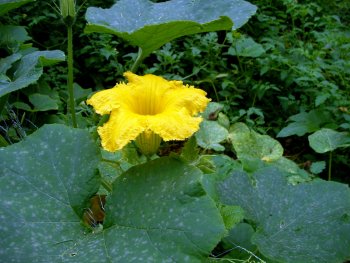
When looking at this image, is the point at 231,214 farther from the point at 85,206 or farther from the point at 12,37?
the point at 12,37

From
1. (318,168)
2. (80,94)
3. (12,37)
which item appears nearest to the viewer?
(318,168)

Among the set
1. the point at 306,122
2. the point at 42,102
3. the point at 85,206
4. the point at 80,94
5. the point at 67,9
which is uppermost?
the point at 67,9

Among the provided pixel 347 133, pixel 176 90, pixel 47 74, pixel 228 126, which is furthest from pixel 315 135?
pixel 47 74

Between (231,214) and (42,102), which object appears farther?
(42,102)

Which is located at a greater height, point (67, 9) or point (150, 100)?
point (67, 9)

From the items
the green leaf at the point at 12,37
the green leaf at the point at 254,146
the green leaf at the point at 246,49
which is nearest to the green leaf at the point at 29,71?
the green leaf at the point at 12,37

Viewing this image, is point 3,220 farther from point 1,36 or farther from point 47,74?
point 47,74

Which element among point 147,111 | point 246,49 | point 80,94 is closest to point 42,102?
point 80,94
